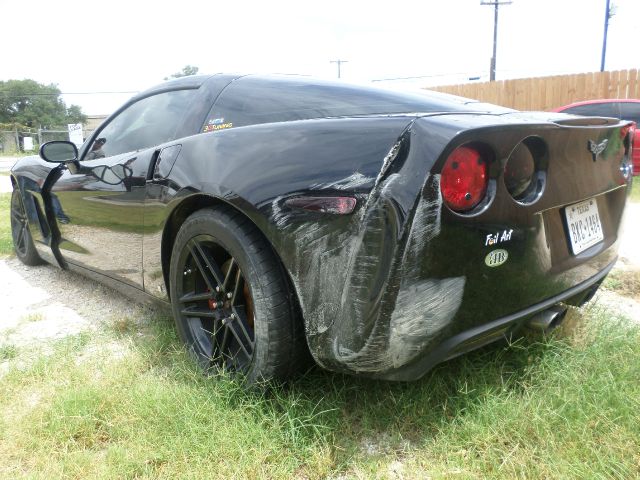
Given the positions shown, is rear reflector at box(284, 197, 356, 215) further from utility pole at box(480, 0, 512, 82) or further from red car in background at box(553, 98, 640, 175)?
utility pole at box(480, 0, 512, 82)

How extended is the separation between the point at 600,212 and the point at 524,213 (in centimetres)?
73

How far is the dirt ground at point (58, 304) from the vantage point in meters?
2.88

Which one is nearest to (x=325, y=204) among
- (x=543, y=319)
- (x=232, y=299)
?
(x=232, y=299)

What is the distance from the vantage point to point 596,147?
1908 millimetres

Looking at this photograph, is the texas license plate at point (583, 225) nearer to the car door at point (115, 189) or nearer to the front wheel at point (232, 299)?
the front wheel at point (232, 299)

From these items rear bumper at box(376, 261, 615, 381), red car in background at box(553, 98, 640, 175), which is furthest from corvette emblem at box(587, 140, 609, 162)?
red car in background at box(553, 98, 640, 175)

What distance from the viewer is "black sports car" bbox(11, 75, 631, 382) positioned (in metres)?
1.45

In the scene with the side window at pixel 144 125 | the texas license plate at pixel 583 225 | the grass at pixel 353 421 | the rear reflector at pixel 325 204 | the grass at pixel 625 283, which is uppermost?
the side window at pixel 144 125

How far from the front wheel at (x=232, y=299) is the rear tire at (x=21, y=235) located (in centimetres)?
248

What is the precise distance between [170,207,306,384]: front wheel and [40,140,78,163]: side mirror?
1.63m

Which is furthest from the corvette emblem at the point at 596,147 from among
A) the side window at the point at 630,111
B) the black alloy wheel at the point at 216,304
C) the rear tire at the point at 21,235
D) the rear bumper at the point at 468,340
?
the side window at the point at 630,111

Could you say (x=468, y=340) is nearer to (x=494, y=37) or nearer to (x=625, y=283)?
(x=625, y=283)

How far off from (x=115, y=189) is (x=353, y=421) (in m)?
1.65

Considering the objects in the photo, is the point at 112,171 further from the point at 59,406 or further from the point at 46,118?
the point at 46,118
